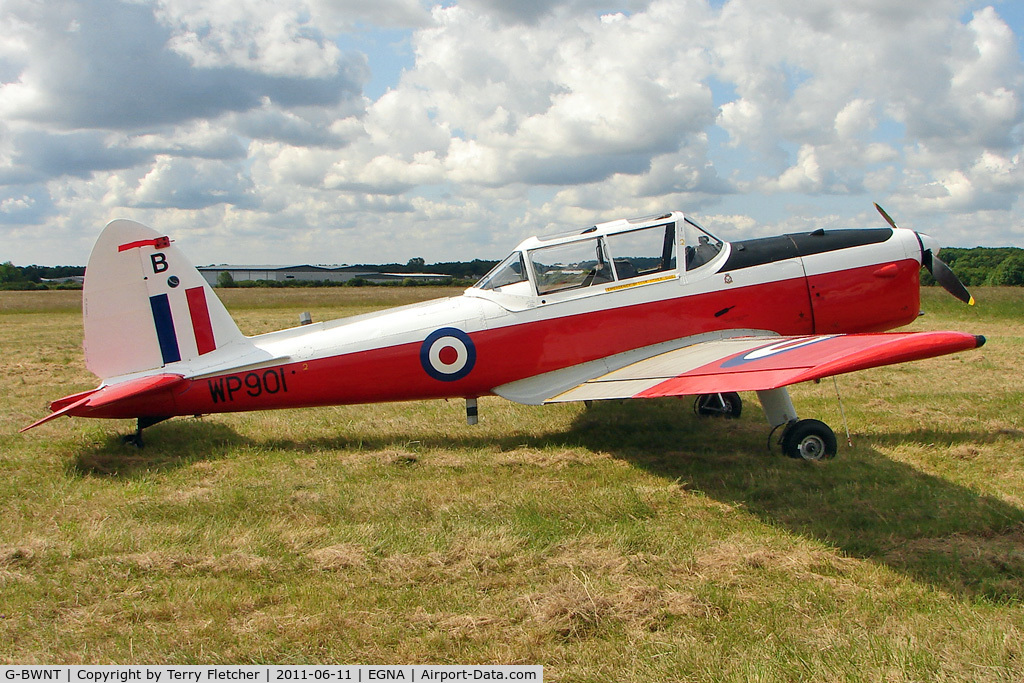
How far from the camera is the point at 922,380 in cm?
1016

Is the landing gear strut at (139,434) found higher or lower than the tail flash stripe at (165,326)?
lower

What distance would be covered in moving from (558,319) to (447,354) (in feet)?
3.84

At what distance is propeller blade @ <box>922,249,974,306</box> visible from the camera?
24.8ft

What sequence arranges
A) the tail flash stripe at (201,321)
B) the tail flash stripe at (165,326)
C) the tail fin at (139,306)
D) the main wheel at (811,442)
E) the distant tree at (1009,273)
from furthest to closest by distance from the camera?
the distant tree at (1009,273)
the tail flash stripe at (201,321)
the tail flash stripe at (165,326)
the tail fin at (139,306)
the main wheel at (811,442)

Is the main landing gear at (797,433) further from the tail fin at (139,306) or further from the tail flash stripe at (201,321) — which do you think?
the tail fin at (139,306)

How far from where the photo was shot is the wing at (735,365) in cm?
440

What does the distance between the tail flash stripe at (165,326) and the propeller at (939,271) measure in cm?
788

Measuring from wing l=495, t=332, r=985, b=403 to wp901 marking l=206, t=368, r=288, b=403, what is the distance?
7.12 feet

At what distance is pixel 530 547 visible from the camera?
4.33m

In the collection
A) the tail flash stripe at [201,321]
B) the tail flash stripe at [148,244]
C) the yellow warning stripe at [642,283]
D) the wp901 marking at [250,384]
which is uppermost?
the tail flash stripe at [148,244]

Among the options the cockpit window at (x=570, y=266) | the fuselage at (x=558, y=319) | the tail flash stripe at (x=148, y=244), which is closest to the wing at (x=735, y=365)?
the fuselage at (x=558, y=319)

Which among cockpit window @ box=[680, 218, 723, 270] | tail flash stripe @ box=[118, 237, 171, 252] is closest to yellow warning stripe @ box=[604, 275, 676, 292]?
cockpit window @ box=[680, 218, 723, 270]

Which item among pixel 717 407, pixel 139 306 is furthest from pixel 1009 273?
pixel 139 306

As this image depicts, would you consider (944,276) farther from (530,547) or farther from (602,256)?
(530,547)
